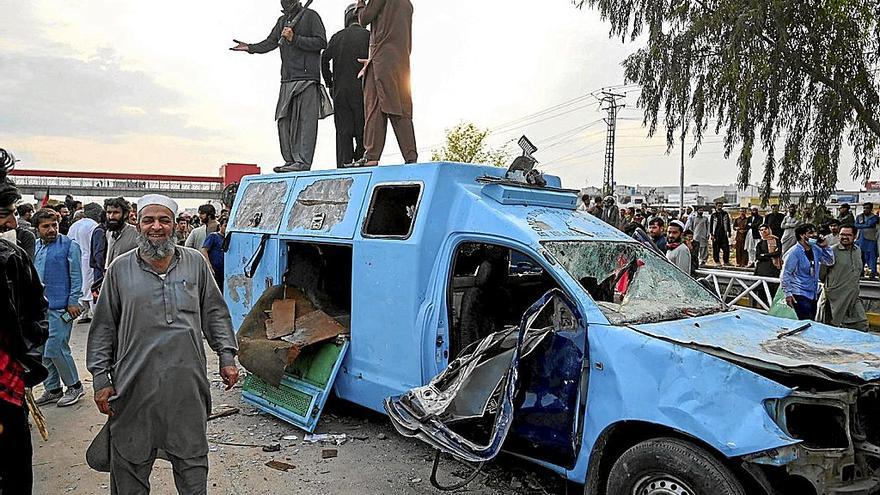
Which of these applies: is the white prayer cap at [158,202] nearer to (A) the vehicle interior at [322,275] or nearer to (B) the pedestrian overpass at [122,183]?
(A) the vehicle interior at [322,275]

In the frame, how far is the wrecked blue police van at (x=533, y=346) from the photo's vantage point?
313 centimetres

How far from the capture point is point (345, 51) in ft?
26.3

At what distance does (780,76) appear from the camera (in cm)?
1283

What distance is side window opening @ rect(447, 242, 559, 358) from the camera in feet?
15.9

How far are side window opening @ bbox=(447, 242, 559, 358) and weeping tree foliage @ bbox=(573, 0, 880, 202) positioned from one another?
8.54m

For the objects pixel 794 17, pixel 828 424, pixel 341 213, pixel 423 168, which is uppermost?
pixel 794 17

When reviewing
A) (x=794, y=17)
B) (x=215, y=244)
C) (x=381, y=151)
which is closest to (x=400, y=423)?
(x=381, y=151)

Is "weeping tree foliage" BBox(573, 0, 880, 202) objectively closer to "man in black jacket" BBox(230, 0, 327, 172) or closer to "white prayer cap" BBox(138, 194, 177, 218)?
"man in black jacket" BBox(230, 0, 327, 172)

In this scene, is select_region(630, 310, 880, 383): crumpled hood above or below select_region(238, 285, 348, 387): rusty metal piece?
above

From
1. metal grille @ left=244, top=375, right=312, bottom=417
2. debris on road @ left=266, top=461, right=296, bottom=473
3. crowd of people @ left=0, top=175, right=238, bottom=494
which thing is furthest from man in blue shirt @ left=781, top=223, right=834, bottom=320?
crowd of people @ left=0, top=175, right=238, bottom=494

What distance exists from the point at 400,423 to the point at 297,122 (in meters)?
4.73

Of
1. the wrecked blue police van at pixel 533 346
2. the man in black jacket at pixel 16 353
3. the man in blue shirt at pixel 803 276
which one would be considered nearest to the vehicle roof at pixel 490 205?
the wrecked blue police van at pixel 533 346

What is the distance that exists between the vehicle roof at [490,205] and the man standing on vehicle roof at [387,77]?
123 centimetres

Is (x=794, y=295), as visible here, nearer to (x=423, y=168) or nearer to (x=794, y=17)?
(x=423, y=168)
